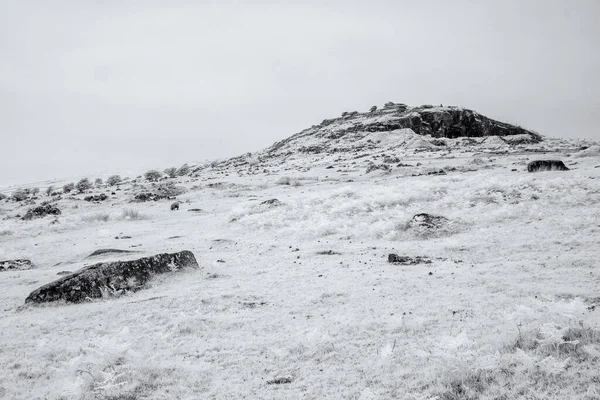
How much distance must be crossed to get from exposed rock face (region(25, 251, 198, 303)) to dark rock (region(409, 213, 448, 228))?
872 centimetres

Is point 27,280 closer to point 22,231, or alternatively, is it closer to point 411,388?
point 411,388

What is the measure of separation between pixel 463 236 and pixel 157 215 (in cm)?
1989

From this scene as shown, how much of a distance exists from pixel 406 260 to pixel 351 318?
4.16m

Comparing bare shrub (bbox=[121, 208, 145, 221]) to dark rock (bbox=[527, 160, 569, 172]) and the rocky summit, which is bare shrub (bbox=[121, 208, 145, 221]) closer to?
dark rock (bbox=[527, 160, 569, 172])

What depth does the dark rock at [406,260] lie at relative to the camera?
1050 cm

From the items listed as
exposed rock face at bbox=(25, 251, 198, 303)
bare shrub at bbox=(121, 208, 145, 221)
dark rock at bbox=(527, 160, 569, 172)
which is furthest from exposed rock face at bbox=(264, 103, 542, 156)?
exposed rock face at bbox=(25, 251, 198, 303)

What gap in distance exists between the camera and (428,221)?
1427 centimetres

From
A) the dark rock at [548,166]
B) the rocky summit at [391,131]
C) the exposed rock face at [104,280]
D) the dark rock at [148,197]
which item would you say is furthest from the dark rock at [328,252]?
the rocky summit at [391,131]

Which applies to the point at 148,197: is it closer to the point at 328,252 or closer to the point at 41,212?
the point at 41,212

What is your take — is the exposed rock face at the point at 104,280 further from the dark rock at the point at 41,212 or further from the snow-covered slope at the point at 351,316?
the dark rock at the point at 41,212

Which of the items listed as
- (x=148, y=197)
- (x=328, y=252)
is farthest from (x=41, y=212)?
(x=328, y=252)

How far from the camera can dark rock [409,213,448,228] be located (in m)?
14.1

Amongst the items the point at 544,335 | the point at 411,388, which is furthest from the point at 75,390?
the point at 544,335

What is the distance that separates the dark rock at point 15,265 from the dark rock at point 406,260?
1294 centimetres
